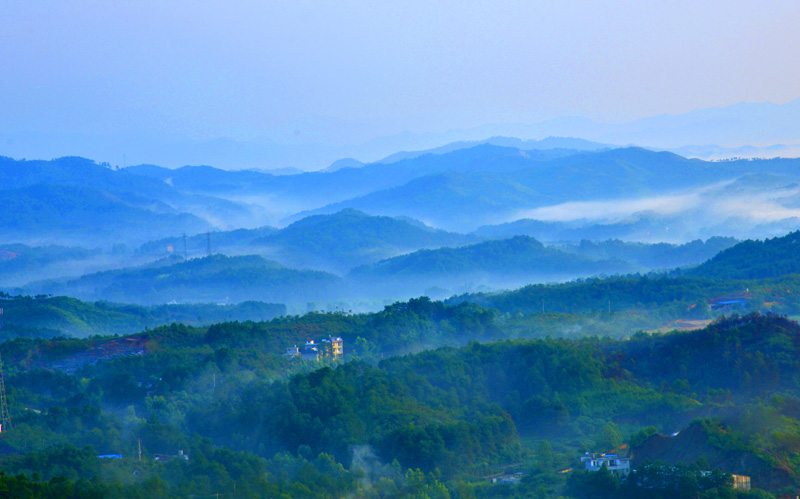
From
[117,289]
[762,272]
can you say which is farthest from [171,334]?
[117,289]

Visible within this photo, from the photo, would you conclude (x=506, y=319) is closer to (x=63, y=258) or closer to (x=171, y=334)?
(x=171, y=334)

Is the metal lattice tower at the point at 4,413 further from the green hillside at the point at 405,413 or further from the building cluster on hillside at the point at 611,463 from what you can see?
the building cluster on hillside at the point at 611,463

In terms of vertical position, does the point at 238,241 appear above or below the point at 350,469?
above

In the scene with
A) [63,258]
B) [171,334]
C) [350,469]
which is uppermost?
[63,258]

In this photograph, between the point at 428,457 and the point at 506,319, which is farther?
the point at 506,319

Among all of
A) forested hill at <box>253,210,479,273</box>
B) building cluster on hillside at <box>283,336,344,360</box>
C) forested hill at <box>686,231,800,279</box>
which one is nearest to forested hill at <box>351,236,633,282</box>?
forested hill at <box>253,210,479,273</box>

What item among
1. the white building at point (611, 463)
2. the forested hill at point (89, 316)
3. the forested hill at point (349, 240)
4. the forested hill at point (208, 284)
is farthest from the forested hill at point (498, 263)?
the white building at point (611, 463)

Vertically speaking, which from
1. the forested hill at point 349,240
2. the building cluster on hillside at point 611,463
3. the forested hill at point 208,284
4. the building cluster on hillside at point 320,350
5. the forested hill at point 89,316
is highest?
the forested hill at point 349,240

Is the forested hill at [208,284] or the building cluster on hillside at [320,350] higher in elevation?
the forested hill at [208,284]
